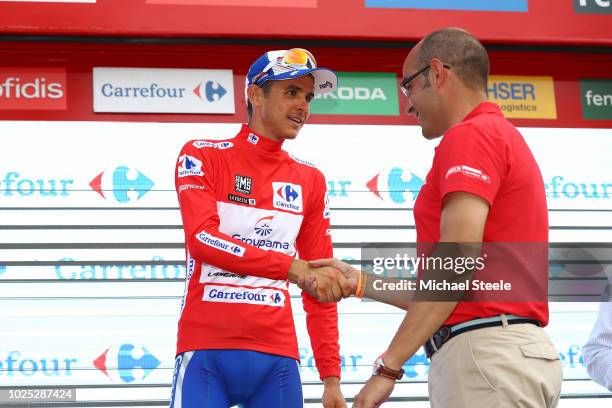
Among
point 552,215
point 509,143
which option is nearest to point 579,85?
point 552,215

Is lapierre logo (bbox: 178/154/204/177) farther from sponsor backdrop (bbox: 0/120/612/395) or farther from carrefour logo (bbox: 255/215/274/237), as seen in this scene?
sponsor backdrop (bbox: 0/120/612/395)

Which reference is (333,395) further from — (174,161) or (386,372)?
(174,161)

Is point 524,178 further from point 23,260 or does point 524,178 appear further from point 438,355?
point 23,260

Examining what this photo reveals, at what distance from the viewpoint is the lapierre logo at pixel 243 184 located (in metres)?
2.67

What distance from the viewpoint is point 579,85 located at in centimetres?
441

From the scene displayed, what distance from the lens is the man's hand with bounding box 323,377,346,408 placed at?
2.71 metres

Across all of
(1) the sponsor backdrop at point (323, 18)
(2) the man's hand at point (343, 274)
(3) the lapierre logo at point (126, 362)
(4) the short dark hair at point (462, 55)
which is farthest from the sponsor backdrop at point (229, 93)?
(4) the short dark hair at point (462, 55)

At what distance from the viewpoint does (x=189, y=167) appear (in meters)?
2.64

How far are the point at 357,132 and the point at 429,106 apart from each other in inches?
80.9

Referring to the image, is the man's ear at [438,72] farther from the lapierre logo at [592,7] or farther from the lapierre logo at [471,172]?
the lapierre logo at [592,7]

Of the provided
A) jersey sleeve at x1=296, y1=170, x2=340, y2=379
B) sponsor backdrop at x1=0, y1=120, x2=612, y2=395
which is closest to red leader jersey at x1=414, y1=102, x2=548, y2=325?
jersey sleeve at x1=296, y1=170, x2=340, y2=379

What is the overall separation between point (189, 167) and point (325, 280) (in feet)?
1.79

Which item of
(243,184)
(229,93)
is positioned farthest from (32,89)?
(243,184)

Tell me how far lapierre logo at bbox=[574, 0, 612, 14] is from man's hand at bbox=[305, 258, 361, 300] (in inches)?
94.9
